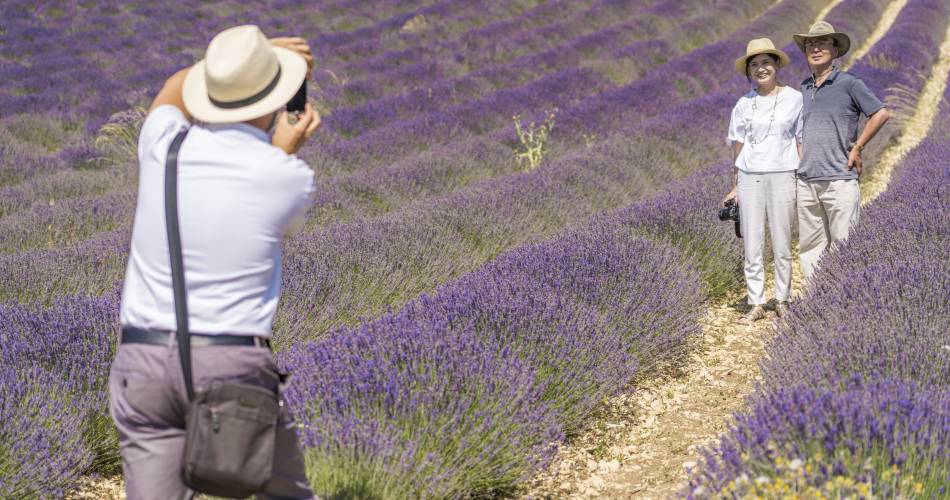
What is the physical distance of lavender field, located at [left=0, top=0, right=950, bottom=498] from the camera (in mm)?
2152

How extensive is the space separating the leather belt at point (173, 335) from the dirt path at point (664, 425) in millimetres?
1235

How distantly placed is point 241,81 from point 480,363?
1.31 metres

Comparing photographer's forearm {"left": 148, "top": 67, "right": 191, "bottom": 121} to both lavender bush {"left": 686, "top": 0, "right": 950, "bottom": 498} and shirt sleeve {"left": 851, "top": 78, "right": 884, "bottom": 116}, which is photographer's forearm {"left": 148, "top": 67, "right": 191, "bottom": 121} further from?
shirt sleeve {"left": 851, "top": 78, "right": 884, "bottom": 116}

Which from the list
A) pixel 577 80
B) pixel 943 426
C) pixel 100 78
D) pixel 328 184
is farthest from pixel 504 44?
pixel 943 426

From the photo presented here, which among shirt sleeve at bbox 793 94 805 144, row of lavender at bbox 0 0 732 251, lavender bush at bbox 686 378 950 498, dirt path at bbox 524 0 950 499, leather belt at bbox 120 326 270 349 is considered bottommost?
row of lavender at bbox 0 0 732 251

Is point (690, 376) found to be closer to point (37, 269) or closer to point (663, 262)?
point (663, 262)

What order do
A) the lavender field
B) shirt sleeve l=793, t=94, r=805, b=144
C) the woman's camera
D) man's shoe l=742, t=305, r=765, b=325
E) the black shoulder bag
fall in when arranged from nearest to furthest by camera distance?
1. the black shoulder bag
2. the lavender field
3. shirt sleeve l=793, t=94, r=805, b=144
4. man's shoe l=742, t=305, r=765, b=325
5. the woman's camera

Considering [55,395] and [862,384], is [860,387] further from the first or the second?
[55,395]

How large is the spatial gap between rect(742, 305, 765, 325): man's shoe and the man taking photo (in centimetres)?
315

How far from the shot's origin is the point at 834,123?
3.89m

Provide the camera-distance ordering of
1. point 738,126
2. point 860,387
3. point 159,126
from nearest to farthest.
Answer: point 159,126 → point 860,387 → point 738,126

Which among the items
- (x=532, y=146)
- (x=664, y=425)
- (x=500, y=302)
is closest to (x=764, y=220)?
(x=664, y=425)

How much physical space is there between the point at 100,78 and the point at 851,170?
10740 millimetres

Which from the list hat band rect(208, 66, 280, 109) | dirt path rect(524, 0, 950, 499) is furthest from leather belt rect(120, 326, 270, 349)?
dirt path rect(524, 0, 950, 499)
